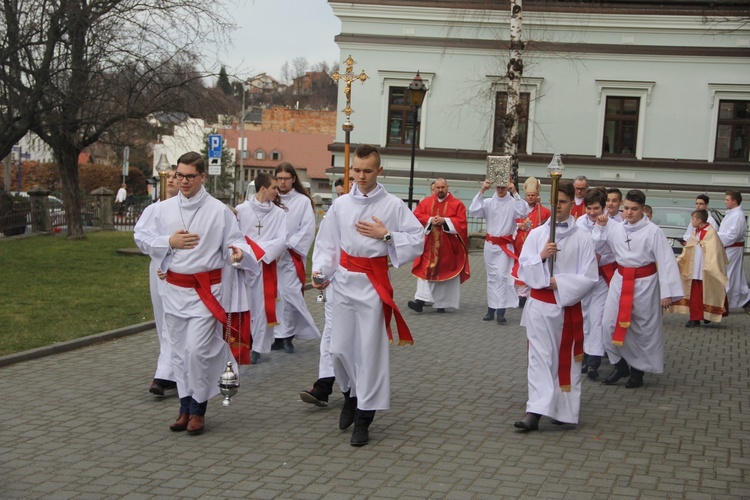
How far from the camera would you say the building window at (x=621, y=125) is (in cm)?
3341

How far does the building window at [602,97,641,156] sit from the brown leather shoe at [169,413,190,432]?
2846 centimetres

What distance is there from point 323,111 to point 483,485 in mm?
96019

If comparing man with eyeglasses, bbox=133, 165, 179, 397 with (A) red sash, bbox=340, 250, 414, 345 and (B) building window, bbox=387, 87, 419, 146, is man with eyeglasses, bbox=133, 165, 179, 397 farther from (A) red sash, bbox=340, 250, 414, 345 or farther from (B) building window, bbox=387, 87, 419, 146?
(B) building window, bbox=387, 87, 419, 146

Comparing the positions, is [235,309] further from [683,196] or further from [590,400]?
[683,196]

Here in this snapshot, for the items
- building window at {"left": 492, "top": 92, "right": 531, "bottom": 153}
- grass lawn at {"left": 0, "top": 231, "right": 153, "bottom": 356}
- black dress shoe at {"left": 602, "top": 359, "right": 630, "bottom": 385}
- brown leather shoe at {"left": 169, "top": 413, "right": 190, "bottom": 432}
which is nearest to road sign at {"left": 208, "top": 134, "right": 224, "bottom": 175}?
grass lawn at {"left": 0, "top": 231, "right": 153, "bottom": 356}

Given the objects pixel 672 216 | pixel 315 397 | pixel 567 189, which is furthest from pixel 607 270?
pixel 672 216

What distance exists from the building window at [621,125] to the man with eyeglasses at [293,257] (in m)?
24.8

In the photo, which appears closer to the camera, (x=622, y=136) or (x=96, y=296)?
(x=96, y=296)

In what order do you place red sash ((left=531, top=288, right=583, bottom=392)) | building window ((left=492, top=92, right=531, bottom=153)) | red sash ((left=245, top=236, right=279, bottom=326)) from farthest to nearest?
building window ((left=492, top=92, right=531, bottom=153))
red sash ((left=245, top=236, right=279, bottom=326))
red sash ((left=531, top=288, right=583, bottom=392))

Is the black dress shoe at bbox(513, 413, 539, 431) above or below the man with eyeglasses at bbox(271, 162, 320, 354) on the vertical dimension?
below

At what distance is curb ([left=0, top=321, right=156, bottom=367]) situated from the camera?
969 cm

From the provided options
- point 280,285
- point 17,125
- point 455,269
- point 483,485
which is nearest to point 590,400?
point 483,485

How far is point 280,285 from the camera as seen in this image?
1055 cm

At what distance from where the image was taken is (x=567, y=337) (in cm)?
756
